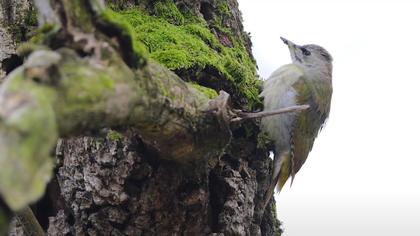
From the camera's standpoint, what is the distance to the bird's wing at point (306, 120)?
11.3 ft

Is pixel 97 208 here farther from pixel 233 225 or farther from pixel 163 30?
pixel 163 30

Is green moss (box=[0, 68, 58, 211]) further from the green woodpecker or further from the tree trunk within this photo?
the green woodpecker

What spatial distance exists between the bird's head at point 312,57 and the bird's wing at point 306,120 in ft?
0.61

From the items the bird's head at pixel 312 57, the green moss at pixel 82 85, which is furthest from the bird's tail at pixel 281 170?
the green moss at pixel 82 85

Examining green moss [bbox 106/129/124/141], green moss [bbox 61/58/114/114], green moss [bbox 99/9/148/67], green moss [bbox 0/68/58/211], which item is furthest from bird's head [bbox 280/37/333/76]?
green moss [bbox 0/68/58/211]

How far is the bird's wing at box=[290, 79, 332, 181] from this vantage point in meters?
3.43

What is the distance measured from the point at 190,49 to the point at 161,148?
30.3 inches

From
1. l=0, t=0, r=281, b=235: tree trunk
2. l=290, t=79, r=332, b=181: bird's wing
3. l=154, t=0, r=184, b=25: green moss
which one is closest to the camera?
l=0, t=0, r=281, b=235: tree trunk

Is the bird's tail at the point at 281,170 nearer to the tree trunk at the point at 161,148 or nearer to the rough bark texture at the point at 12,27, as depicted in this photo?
the tree trunk at the point at 161,148

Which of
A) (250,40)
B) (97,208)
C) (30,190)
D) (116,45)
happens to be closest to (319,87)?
(250,40)

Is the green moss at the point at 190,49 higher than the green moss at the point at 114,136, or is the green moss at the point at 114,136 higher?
the green moss at the point at 190,49

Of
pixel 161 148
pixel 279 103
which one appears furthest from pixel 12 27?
pixel 279 103

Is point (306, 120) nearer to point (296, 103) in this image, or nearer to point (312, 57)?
point (296, 103)

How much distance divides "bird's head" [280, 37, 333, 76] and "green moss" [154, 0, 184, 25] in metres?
1.09
